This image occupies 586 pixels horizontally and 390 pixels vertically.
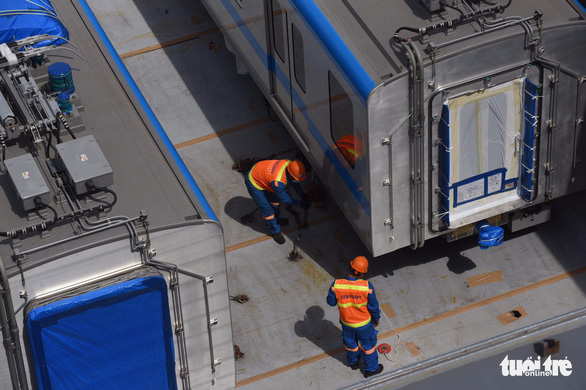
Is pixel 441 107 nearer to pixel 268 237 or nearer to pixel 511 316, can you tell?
pixel 511 316

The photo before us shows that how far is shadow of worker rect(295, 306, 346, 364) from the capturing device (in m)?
11.5

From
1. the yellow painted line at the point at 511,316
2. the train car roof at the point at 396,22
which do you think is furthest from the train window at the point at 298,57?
the yellow painted line at the point at 511,316

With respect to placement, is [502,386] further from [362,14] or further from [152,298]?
[362,14]

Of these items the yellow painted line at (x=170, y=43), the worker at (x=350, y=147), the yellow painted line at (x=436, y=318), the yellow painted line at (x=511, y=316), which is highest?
the yellow painted line at (x=170, y=43)

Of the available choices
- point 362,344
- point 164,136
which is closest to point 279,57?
point 164,136

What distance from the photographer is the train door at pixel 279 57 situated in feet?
40.4

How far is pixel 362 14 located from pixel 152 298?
381 cm

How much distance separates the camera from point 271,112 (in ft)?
47.6

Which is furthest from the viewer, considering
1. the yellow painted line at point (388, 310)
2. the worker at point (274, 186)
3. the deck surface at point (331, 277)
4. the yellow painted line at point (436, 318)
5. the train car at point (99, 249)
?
the worker at point (274, 186)

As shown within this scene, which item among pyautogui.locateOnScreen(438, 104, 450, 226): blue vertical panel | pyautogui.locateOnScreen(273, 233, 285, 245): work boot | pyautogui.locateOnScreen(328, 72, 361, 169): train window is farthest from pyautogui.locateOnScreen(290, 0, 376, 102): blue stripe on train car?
pyautogui.locateOnScreen(273, 233, 285, 245): work boot

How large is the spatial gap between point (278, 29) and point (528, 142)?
3241 mm

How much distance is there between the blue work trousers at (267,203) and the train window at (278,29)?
5.15ft

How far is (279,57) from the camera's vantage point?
12742mm

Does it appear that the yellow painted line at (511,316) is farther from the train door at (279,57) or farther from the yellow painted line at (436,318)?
the train door at (279,57)
